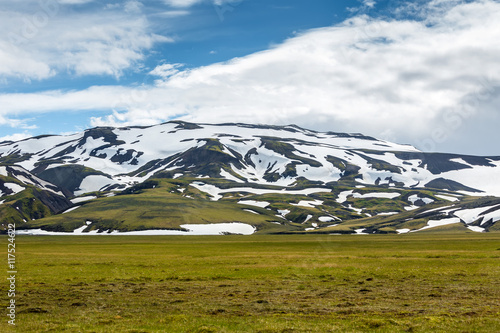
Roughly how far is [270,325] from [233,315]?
4.21 m

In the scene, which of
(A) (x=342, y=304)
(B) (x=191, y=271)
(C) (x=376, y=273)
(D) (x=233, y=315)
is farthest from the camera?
(B) (x=191, y=271)

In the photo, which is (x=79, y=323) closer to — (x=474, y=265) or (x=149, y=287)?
(x=149, y=287)

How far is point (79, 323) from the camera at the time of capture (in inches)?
1028

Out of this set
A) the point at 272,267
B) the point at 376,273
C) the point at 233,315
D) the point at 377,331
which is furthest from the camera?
the point at 272,267

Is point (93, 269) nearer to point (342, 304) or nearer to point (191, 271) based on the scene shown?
point (191, 271)

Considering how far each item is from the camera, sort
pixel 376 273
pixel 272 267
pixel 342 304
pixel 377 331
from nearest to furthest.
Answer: pixel 377 331, pixel 342 304, pixel 376 273, pixel 272 267

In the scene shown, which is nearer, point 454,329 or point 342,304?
point 454,329

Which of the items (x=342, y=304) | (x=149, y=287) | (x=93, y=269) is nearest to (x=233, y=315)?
(x=342, y=304)

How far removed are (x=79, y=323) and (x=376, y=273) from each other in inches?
1305

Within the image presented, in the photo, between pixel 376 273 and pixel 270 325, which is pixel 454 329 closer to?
pixel 270 325

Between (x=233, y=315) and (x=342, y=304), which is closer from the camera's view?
(x=233, y=315)

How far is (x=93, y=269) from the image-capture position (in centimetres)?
5847

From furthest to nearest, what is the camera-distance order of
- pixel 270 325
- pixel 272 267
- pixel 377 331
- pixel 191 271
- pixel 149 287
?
pixel 272 267
pixel 191 271
pixel 149 287
pixel 270 325
pixel 377 331

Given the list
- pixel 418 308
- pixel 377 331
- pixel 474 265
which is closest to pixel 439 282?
pixel 418 308
